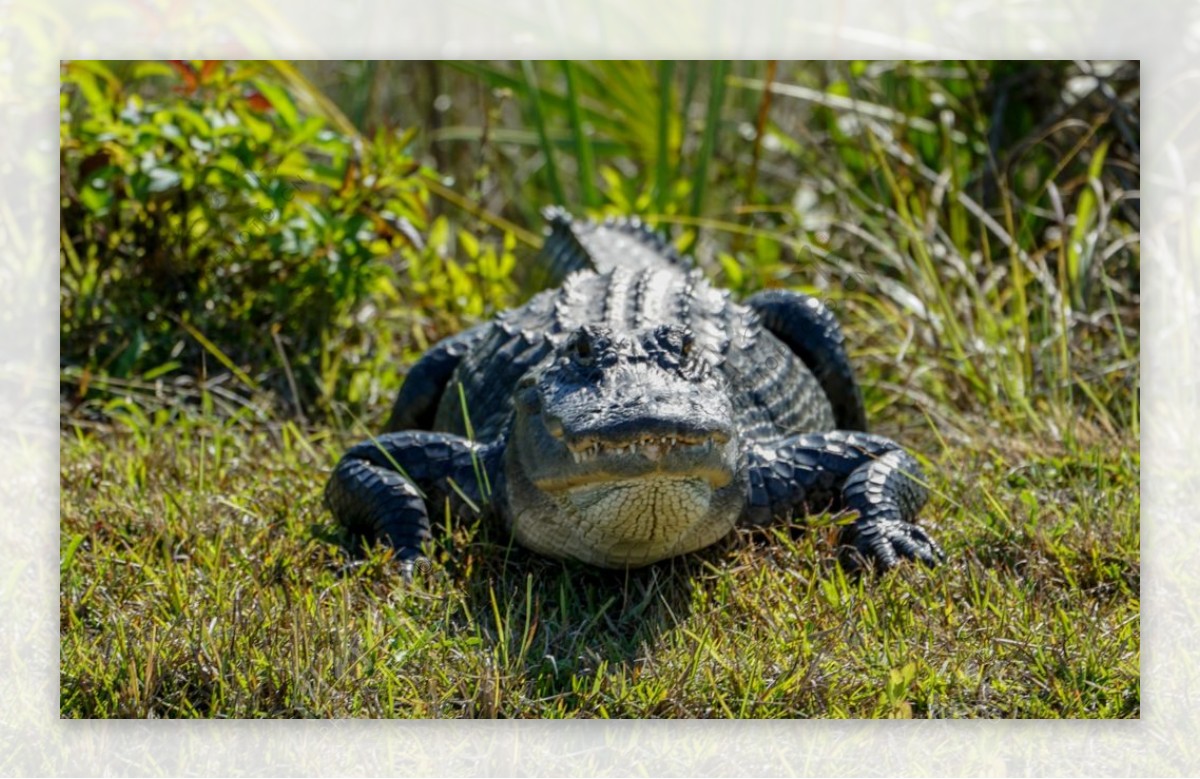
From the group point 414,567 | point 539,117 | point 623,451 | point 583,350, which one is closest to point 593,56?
point 539,117

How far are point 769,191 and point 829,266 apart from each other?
1.35 metres

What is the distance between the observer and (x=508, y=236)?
6039 mm

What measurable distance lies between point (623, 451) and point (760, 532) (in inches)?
36.9

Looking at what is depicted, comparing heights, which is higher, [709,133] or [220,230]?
[709,133]

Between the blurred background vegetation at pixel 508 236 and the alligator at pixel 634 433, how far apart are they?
1.57 ft

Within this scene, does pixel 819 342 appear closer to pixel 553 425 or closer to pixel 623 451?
pixel 553 425

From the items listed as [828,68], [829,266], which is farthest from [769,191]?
[829,266]

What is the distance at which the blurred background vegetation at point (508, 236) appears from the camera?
5.04m

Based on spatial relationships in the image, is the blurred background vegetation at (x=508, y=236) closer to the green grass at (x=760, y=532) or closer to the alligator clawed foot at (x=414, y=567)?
the green grass at (x=760, y=532)

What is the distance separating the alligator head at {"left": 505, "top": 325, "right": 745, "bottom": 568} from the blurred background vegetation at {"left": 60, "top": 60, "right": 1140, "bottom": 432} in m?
1.29

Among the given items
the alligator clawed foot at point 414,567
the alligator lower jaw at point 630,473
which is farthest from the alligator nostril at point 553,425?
the alligator clawed foot at point 414,567

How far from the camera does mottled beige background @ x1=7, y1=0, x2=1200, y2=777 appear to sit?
3027mm

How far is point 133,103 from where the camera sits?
16.8 feet

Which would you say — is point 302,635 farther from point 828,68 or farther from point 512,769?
point 828,68
